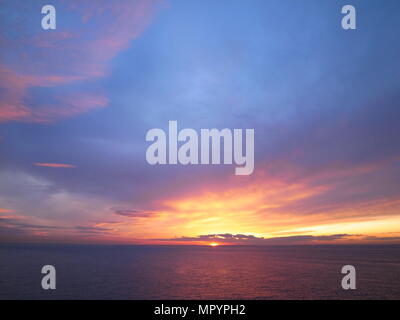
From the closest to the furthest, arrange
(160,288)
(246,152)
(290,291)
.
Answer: (246,152) < (290,291) < (160,288)

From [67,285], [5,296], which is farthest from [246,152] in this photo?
[67,285]

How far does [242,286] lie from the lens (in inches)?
2667
